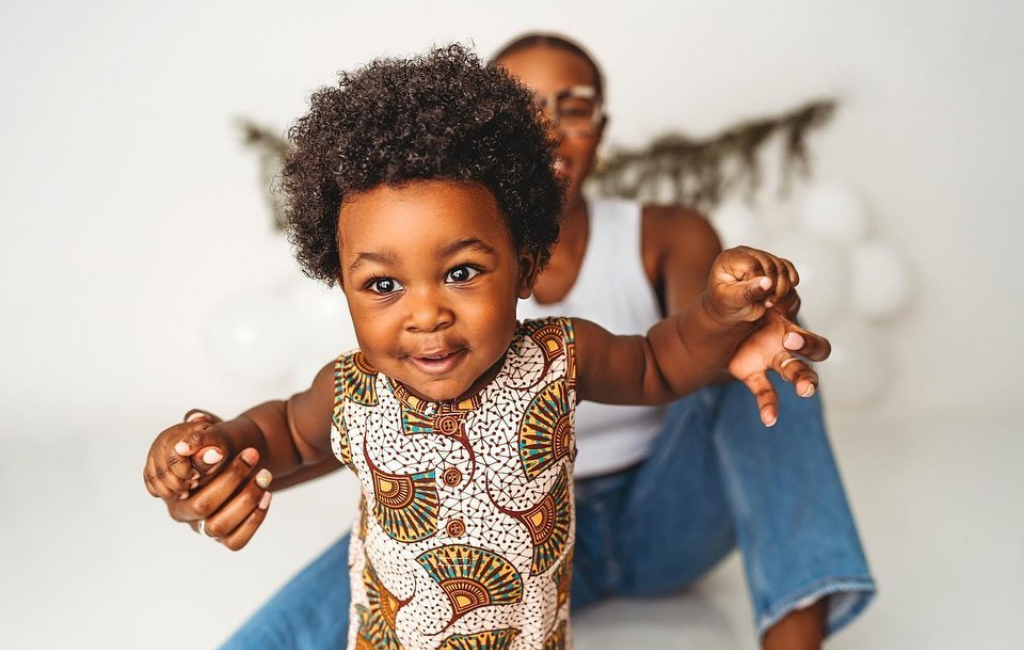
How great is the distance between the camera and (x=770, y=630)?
4.47 feet

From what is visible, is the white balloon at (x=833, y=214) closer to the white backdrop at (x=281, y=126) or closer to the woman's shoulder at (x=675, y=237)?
the white backdrop at (x=281, y=126)

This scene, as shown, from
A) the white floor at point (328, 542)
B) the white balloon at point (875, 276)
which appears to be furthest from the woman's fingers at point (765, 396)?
the white balloon at point (875, 276)

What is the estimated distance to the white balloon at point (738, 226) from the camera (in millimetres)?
2514

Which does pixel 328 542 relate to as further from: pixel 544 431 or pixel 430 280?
pixel 430 280

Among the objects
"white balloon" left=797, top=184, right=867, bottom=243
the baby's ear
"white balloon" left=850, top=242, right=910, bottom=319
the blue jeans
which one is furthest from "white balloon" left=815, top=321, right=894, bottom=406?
the baby's ear

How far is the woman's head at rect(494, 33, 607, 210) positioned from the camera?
169 centimetres

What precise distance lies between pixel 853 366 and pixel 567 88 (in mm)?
1290

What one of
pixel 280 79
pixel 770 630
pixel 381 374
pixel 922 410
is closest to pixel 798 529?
pixel 770 630

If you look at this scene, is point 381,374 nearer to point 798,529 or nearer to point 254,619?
point 254,619

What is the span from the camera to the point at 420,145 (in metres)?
0.96

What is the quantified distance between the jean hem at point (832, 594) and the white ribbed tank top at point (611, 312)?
0.38 metres

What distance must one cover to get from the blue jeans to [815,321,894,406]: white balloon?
3.27 feet

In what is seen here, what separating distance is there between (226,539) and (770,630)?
29.5 inches

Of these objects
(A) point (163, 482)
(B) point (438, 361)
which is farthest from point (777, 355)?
(A) point (163, 482)
